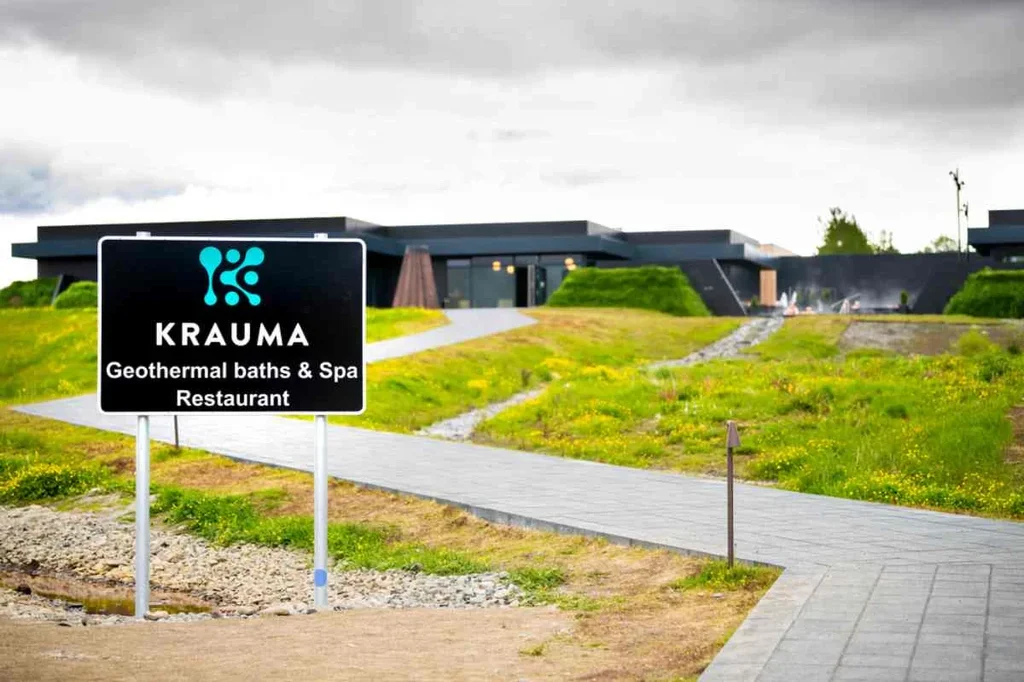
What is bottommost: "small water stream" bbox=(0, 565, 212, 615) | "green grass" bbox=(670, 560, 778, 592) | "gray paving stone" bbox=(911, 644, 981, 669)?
"small water stream" bbox=(0, 565, 212, 615)

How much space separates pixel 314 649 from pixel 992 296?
142 feet

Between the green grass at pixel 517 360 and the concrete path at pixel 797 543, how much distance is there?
535cm

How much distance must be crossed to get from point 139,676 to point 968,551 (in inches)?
239

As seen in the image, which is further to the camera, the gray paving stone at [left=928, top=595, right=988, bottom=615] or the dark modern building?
the dark modern building

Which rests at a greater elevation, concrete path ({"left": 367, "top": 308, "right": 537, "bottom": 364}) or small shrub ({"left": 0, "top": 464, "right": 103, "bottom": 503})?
concrete path ({"left": 367, "top": 308, "right": 537, "bottom": 364})

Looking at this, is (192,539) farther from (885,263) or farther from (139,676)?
(885,263)

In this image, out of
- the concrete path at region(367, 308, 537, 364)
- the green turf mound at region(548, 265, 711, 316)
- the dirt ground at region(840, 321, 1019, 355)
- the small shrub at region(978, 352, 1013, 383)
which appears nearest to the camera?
the small shrub at region(978, 352, 1013, 383)

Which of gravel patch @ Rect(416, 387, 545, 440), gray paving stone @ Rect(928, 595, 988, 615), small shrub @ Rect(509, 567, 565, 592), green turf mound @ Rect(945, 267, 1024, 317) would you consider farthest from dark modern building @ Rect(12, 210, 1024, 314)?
gray paving stone @ Rect(928, 595, 988, 615)

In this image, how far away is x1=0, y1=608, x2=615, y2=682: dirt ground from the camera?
6562mm

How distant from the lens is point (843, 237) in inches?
4247

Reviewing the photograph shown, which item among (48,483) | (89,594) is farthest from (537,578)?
(48,483)

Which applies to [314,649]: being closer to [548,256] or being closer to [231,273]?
[231,273]

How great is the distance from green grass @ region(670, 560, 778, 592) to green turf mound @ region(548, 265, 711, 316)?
43317mm

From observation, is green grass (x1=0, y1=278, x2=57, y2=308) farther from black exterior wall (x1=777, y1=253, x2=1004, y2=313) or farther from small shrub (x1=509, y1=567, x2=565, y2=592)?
small shrub (x1=509, y1=567, x2=565, y2=592)
